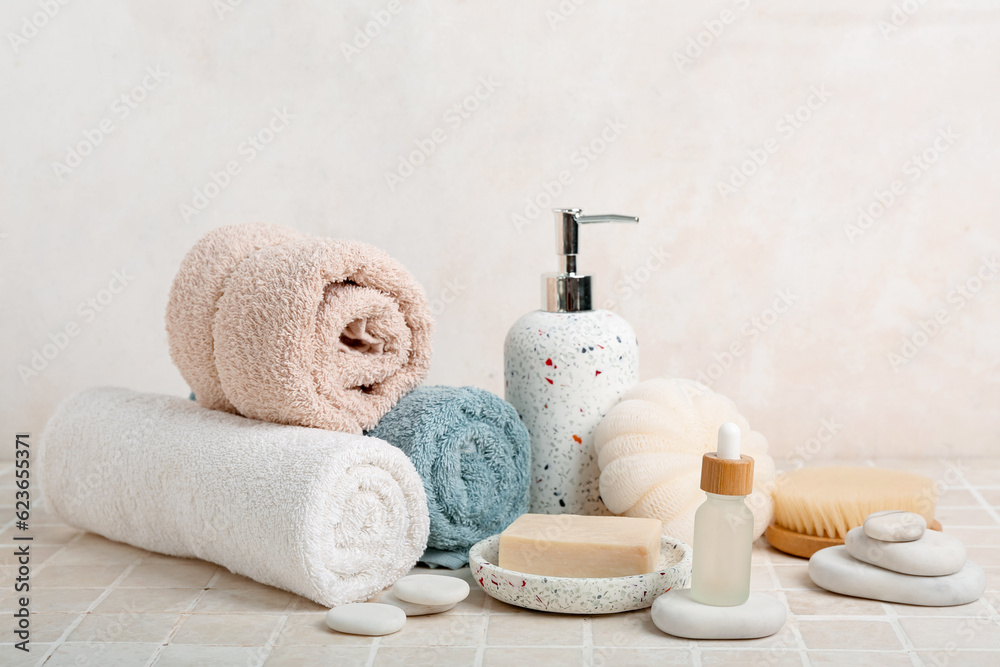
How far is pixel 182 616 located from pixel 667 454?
1.34 ft

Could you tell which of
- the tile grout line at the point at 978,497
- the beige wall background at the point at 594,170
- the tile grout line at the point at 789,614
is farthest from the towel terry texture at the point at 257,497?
the tile grout line at the point at 978,497

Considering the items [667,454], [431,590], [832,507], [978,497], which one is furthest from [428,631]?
[978,497]

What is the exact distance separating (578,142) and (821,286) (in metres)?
0.35

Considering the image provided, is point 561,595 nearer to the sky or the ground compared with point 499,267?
nearer to the ground

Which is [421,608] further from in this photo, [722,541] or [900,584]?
[900,584]

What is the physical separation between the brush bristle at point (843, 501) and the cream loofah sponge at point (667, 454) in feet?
0.07

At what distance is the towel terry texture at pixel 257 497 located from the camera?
636mm

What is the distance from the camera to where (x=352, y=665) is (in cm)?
56

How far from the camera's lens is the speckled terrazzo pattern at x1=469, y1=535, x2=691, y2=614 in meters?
0.62

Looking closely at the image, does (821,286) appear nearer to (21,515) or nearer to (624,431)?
(624,431)

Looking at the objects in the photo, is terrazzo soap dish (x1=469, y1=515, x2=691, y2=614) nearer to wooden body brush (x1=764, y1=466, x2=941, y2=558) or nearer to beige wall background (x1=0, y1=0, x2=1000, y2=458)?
wooden body brush (x1=764, y1=466, x2=941, y2=558)

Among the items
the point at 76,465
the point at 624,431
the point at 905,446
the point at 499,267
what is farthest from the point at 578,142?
the point at 76,465

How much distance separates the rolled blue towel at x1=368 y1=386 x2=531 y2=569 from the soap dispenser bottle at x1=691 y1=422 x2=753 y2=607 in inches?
8.0

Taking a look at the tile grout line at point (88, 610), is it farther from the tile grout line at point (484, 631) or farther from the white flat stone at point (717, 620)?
the white flat stone at point (717, 620)
